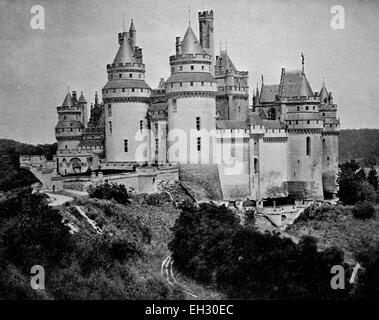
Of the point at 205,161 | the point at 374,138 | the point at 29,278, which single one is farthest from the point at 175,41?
the point at 374,138

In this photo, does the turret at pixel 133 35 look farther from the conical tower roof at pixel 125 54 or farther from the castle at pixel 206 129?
the conical tower roof at pixel 125 54

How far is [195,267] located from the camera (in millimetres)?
33719

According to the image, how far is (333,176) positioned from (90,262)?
29.0m

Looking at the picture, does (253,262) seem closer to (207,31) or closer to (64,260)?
(64,260)

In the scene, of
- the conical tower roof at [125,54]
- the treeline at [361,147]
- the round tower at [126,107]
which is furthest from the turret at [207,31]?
the treeline at [361,147]

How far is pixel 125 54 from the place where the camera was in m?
49.0

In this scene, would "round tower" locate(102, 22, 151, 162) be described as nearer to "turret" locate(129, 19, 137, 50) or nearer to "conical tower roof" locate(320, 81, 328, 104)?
"turret" locate(129, 19, 137, 50)

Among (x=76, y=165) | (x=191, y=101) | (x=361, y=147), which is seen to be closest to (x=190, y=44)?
(x=191, y=101)

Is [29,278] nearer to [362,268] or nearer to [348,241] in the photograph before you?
[362,268]

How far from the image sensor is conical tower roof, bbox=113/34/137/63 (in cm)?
4890

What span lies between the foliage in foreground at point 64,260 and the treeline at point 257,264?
258cm

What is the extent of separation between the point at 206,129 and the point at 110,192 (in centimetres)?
949
